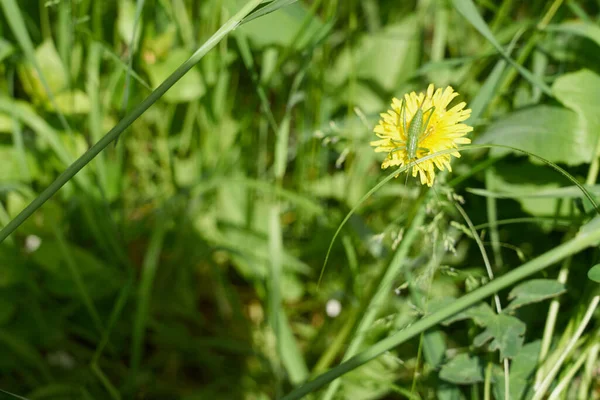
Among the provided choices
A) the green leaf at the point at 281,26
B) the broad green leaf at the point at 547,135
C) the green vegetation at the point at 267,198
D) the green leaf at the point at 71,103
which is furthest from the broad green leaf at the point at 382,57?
the green leaf at the point at 71,103

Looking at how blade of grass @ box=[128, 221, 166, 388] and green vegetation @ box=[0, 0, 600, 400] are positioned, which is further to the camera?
blade of grass @ box=[128, 221, 166, 388]

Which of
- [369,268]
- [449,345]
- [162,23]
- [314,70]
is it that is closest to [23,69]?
[162,23]

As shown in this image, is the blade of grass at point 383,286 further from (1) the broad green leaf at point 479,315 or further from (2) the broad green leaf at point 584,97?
(2) the broad green leaf at point 584,97

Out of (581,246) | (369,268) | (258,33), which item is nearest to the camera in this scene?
(581,246)

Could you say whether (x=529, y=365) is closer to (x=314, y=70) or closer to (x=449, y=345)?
(x=449, y=345)

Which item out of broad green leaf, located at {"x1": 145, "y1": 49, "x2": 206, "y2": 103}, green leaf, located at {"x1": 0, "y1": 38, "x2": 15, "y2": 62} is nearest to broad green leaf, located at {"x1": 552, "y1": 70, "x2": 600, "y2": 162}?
broad green leaf, located at {"x1": 145, "y1": 49, "x2": 206, "y2": 103}

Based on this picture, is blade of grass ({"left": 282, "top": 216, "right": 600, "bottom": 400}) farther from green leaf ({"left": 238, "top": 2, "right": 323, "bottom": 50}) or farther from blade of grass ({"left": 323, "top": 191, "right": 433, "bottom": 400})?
green leaf ({"left": 238, "top": 2, "right": 323, "bottom": 50})
